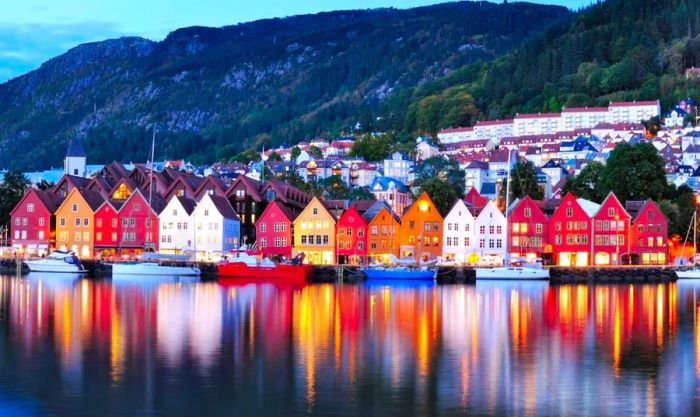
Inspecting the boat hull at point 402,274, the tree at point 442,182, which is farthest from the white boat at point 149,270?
the tree at point 442,182

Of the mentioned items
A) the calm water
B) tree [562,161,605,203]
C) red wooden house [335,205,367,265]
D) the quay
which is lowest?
the calm water

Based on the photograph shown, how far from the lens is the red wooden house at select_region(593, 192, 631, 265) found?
90.7 metres

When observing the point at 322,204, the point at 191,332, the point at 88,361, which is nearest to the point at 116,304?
the point at 191,332

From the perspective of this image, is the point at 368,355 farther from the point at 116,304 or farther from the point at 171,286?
the point at 171,286

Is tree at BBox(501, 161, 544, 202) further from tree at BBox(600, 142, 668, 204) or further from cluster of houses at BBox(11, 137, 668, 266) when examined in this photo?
cluster of houses at BBox(11, 137, 668, 266)

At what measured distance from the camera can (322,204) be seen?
93812mm

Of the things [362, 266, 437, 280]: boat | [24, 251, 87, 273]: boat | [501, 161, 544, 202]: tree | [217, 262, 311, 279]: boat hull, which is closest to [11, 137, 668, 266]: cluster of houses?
[362, 266, 437, 280]: boat

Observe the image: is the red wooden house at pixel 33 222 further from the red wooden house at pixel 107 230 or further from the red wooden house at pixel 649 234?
the red wooden house at pixel 649 234

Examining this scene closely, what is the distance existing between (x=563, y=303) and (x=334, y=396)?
108 feet

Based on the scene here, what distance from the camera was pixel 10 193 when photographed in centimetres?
11125

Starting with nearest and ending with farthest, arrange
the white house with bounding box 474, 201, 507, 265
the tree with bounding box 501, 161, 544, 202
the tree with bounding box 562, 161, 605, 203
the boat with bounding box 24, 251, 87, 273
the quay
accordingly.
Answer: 1. the quay
2. the boat with bounding box 24, 251, 87, 273
3. the white house with bounding box 474, 201, 507, 265
4. the tree with bounding box 562, 161, 605, 203
5. the tree with bounding box 501, 161, 544, 202

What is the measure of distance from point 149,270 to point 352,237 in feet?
60.4

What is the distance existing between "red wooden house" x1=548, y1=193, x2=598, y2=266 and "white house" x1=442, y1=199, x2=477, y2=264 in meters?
6.78

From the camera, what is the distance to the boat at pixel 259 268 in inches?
3086
